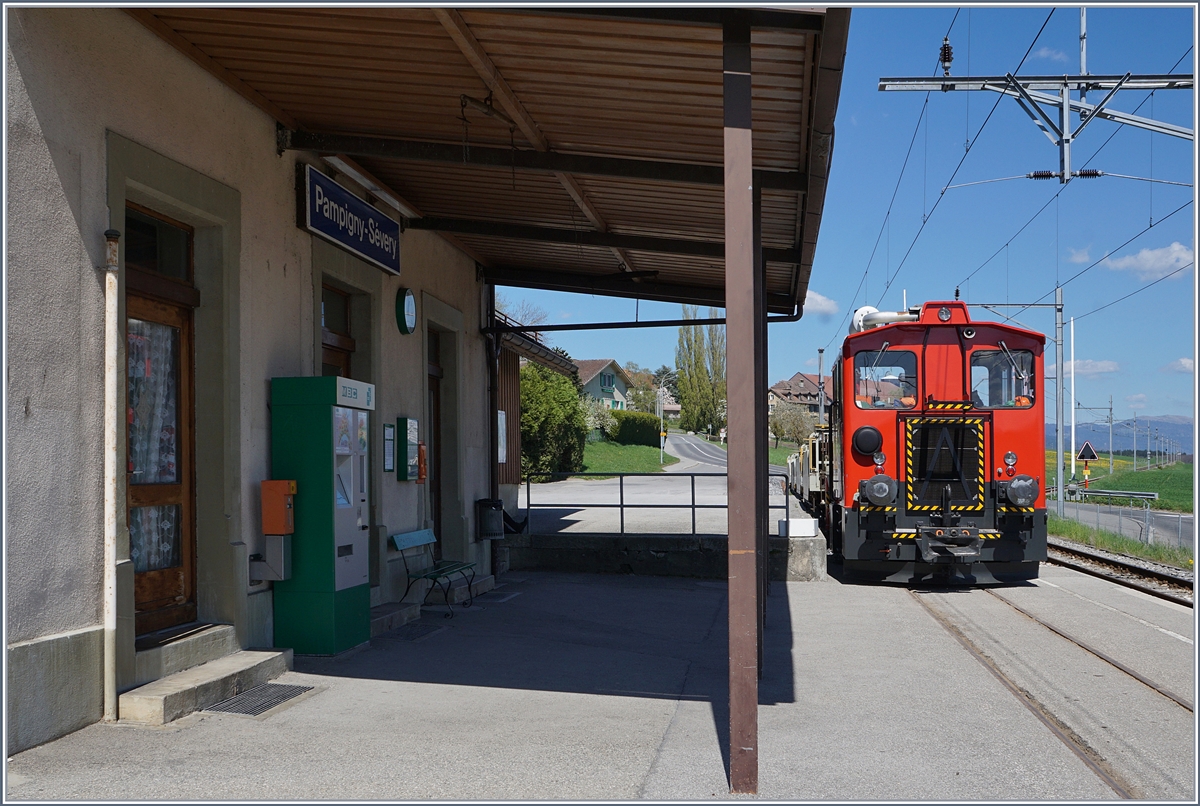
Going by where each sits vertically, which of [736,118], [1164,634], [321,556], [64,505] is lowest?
[1164,634]

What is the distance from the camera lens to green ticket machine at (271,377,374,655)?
7379 mm

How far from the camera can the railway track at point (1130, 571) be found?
12.4m

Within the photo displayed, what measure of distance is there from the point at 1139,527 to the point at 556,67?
16026mm

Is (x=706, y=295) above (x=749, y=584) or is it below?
above

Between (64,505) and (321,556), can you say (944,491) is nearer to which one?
(321,556)

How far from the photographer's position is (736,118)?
486 cm

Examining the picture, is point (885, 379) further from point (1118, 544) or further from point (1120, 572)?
point (1118, 544)

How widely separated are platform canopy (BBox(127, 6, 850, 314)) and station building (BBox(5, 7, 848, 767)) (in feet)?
0.10

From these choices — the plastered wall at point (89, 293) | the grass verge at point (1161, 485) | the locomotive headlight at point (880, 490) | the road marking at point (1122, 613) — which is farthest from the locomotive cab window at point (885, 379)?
the grass verge at point (1161, 485)

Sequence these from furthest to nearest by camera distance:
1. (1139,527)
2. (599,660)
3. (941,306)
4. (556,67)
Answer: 1. (1139,527)
2. (941,306)
3. (599,660)
4. (556,67)

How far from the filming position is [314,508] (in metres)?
7.37

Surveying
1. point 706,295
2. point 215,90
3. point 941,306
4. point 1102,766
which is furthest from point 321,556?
point 941,306

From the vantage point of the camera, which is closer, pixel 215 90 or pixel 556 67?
pixel 556 67

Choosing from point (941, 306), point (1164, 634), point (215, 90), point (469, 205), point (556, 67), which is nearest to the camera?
point (556, 67)
